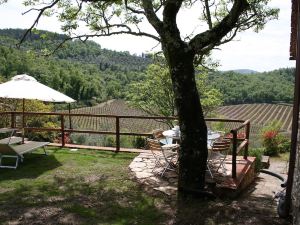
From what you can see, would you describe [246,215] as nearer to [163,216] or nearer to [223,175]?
[163,216]

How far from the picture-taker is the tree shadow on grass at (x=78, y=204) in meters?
5.29

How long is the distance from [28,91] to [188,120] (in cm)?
392

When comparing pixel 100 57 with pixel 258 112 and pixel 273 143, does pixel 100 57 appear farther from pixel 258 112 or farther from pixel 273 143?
pixel 273 143

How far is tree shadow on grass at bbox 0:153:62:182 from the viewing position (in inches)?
295

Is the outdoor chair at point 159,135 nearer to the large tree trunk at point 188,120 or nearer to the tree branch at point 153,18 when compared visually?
the large tree trunk at point 188,120

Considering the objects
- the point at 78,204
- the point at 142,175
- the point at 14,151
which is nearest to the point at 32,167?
the point at 14,151

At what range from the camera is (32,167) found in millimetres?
8164

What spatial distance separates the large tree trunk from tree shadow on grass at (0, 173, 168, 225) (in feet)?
2.35

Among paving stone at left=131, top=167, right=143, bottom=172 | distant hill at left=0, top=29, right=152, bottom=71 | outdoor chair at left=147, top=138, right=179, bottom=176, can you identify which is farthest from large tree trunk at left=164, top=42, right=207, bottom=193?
distant hill at left=0, top=29, right=152, bottom=71

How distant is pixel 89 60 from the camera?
123625 mm

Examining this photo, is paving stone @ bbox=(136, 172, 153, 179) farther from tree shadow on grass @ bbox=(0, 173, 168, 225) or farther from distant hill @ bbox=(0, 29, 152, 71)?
distant hill @ bbox=(0, 29, 152, 71)

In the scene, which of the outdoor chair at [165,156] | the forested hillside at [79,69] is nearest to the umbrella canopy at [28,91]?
the outdoor chair at [165,156]

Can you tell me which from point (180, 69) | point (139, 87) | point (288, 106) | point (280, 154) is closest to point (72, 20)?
point (180, 69)

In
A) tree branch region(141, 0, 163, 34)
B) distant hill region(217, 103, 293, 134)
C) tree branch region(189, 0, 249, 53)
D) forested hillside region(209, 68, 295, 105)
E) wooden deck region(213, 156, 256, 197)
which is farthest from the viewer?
forested hillside region(209, 68, 295, 105)
